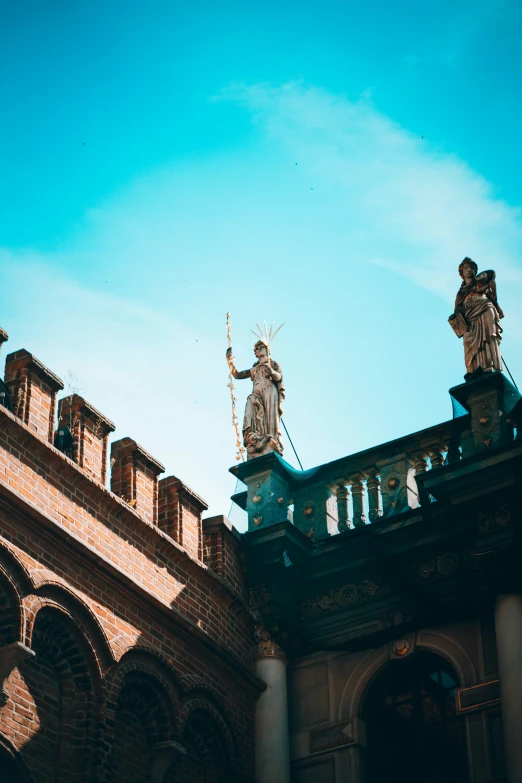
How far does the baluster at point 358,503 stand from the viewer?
71.6 feet

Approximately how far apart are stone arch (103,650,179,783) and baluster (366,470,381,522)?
12.8ft

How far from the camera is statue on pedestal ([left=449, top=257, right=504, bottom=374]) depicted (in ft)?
70.6

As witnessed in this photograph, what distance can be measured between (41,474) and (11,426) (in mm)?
744

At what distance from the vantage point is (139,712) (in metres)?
18.9

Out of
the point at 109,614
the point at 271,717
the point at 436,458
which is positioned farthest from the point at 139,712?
the point at 436,458

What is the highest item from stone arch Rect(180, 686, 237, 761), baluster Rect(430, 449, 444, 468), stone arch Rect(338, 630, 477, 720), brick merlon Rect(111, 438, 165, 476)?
baluster Rect(430, 449, 444, 468)

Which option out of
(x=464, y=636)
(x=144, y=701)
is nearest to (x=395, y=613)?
(x=464, y=636)

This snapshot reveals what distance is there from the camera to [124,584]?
18797mm

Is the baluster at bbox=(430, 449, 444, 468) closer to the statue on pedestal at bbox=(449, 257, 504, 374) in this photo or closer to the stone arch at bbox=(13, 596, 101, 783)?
the statue on pedestal at bbox=(449, 257, 504, 374)

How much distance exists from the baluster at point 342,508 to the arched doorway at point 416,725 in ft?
6.98

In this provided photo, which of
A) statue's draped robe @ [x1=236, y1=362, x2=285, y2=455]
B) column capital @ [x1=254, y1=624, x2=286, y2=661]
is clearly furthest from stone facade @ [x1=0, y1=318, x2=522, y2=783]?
statue's draped robe @ [x1=236, y1=362, x2=285, y2=455]

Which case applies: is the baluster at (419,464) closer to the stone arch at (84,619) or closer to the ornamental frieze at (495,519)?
the ornamental frieze at (495,519)

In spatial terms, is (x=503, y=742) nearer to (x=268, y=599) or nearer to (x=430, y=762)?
(x=430, y=762)

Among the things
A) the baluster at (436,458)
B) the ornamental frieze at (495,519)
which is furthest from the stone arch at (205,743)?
the baluster at (436,458)
